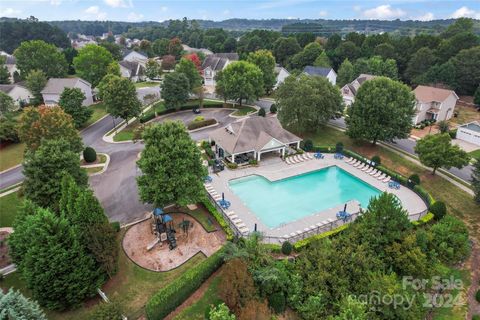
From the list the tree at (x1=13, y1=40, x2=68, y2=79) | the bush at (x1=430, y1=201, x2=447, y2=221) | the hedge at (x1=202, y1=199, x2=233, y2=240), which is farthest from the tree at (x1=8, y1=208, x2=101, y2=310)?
the tree at (x1=13, y1=40, x2=68, y2=79)

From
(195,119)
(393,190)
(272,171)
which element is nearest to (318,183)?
(272,171)

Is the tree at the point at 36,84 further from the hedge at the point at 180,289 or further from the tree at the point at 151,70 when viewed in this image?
the hedge at the point at 180,289

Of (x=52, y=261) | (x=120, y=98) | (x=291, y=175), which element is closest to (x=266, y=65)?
(x=120, y=98)

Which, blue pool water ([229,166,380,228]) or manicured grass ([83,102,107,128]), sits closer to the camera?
blue pool water ([229,166,380,228])

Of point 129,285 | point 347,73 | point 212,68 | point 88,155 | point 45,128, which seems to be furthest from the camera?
point 212,68

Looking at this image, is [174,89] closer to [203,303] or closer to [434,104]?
[203,303]

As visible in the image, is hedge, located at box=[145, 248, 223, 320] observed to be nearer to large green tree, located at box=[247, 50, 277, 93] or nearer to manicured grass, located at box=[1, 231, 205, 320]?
manicured grass, located at box=[1, 231, 205, 320]
